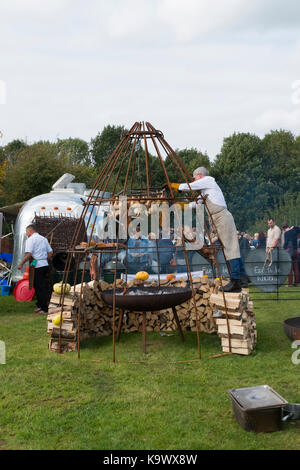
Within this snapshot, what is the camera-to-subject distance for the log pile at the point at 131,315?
6141 millimetres

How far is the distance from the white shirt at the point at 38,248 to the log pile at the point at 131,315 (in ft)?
6.54

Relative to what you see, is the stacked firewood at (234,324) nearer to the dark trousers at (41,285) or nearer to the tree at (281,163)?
the dark trousers at (41,285)

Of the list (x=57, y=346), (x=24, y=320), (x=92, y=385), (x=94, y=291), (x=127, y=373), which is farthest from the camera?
(x=24, y=320)

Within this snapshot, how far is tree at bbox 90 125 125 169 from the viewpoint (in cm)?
4275

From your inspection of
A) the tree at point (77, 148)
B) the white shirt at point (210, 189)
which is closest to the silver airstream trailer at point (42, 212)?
the white shirt at point (210, 189)

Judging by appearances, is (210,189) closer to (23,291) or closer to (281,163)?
(23,291)

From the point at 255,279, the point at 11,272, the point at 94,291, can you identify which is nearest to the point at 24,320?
the point at 94,291

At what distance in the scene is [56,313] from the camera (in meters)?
6.57

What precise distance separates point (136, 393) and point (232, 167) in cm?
3613

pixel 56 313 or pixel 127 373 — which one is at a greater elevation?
pixel 56 313

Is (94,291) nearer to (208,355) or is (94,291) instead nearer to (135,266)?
(208,355)

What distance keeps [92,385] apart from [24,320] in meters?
4.06

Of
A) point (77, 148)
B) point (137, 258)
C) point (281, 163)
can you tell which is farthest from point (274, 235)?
point (77, 148)

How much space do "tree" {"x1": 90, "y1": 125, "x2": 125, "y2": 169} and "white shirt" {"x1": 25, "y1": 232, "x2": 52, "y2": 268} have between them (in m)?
34.1
